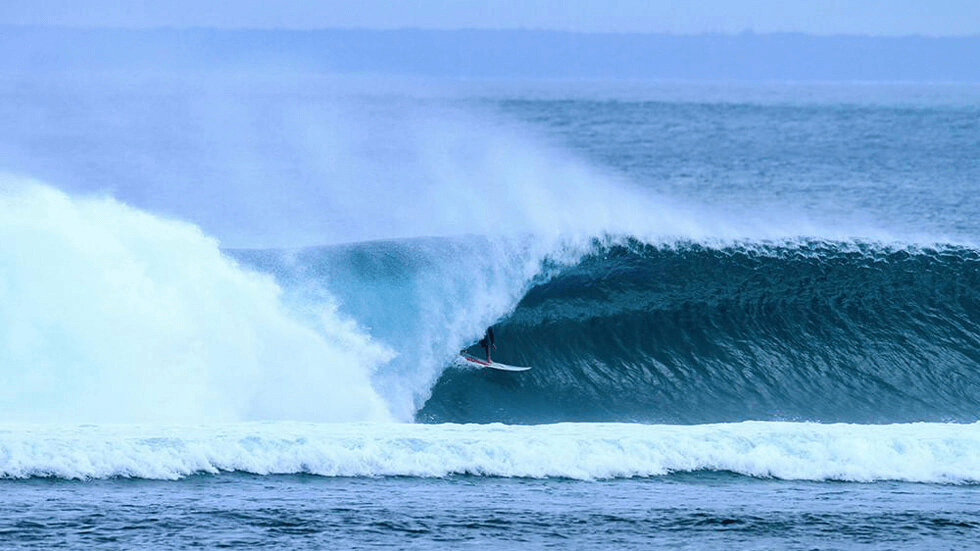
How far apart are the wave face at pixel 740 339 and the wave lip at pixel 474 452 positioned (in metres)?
1.72

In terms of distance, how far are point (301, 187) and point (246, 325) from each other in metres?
16.7

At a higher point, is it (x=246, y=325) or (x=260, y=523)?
(x=246, y=325)

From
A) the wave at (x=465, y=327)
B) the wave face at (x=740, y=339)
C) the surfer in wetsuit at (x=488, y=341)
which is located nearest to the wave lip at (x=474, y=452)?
the wave at (x=465, y=327)

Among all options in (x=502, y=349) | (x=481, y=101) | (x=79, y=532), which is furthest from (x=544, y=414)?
(x=481, y=101)

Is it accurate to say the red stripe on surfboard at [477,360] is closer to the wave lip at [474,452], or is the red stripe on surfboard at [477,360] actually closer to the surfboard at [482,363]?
the surfboard at [482,363]

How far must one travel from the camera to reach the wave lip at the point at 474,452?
38.2 feet

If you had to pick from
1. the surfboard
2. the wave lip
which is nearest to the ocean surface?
the wave lip

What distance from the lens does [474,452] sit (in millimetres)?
12148

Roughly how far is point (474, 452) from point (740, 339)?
5731mm

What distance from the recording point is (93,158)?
4150 centimetres

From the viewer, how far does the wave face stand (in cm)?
1484

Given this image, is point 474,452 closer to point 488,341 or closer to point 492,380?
point 492,380

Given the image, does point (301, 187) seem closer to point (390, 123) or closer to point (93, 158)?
point (93, 158)

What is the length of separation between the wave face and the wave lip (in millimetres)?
1718
